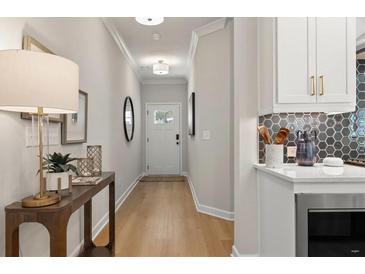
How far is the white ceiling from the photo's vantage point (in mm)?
3357

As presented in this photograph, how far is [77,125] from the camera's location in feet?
7.41

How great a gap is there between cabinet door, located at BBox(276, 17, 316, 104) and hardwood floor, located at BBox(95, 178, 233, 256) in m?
1.57

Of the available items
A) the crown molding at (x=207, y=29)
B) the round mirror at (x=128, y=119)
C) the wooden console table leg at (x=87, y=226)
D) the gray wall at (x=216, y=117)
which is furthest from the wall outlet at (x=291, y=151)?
the round mirror at (x=128, y=119)

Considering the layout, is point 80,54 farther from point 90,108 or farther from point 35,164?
point 35,164

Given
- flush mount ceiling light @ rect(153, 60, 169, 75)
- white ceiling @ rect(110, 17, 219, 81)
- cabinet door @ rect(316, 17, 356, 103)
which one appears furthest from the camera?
flush mount ceiling light @ rect(153, 60, 169, 75)

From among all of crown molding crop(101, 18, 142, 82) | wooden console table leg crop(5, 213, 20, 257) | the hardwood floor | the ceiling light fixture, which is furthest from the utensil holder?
the ceiling light fixture

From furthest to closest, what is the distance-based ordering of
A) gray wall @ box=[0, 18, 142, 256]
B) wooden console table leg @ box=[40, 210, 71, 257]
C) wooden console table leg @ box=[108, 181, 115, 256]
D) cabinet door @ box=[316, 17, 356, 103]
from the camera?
wooden console table leg @ box=[108, 181, 115, 256] → cabinet door @ box=[316, 17, 356, 103] → gray wall @ box=[0, 18, 142, 256] → wooden console table leg @ box=[40, 210, 71, 257]

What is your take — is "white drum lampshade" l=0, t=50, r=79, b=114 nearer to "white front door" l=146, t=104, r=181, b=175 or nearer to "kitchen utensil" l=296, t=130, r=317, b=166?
"kitchen utensil" l=296, t=130, r=317, b=166

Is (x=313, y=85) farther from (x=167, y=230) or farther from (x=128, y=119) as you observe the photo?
(x=128, y=119)

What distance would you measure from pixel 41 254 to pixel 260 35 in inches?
91.3

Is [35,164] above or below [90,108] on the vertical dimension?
below

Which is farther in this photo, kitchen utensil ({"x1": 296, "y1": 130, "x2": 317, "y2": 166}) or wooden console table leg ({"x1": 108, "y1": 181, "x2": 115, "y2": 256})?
wooden console table leg ({"x1": 108, "y1": 181, "x2": 115, "y2": 256})

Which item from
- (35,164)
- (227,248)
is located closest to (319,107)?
(227,248)

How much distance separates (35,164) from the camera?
1603 mm
